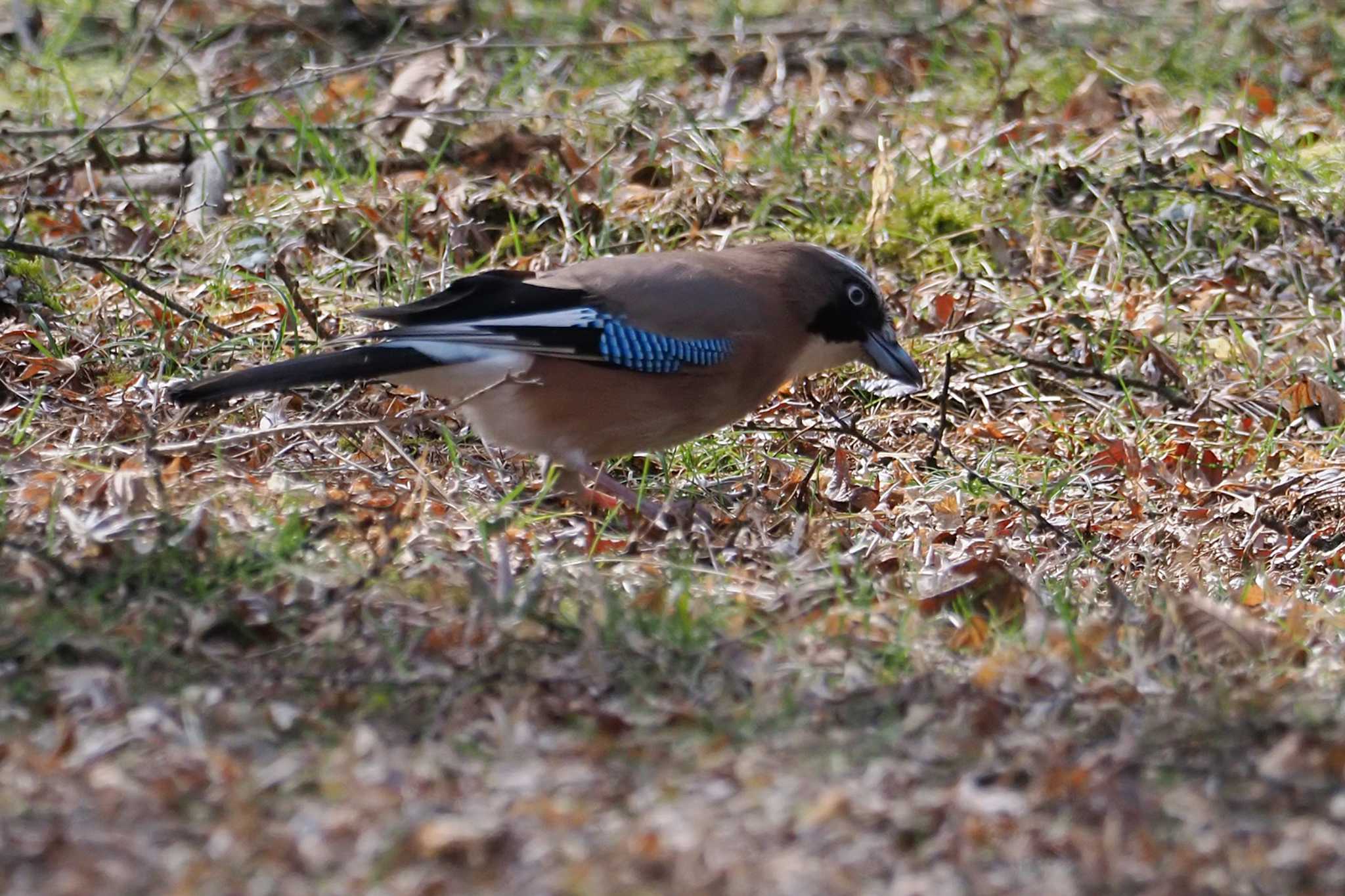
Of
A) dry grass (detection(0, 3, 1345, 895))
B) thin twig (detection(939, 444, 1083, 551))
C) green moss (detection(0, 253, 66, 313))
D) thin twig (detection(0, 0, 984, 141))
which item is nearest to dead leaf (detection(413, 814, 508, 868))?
dry grass (detection(0, 3, 1345, 895))

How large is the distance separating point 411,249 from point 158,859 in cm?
449

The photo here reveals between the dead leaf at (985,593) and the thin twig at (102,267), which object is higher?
the thin twig at (102,267)

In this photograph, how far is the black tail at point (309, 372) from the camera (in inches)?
198

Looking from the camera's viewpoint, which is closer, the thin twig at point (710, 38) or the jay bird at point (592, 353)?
the jay bird at point (592, 353)

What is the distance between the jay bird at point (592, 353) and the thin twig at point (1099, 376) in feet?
4.19

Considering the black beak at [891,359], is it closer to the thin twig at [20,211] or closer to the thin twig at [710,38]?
the thin twig at [710,38]

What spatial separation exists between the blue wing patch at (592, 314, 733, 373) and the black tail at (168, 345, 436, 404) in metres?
0.54

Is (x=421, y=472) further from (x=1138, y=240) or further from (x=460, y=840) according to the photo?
(x=1138, y=240)

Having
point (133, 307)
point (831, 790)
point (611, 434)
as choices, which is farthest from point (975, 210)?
point (831, 790)

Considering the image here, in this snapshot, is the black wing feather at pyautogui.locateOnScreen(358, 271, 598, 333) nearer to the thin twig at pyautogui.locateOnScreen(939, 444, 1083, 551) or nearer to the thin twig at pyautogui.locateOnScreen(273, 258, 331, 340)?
the thin twig at pyautogui.locateOnScreen(273, 258, 331, 340)

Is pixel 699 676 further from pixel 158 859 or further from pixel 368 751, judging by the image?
pixel 158 859

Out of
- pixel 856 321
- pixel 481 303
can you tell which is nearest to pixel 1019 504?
pixel 856 321

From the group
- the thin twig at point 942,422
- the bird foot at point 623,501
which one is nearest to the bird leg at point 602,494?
the bird foot at point 623,501

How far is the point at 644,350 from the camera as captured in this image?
5.55 m
